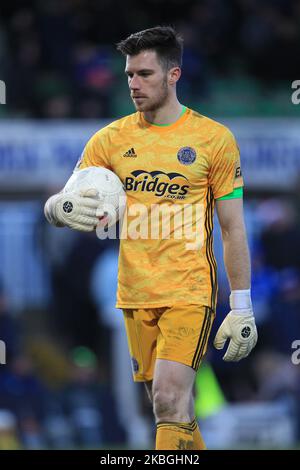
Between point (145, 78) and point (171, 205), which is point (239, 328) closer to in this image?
point (171, 205)

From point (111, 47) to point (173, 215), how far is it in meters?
8.12

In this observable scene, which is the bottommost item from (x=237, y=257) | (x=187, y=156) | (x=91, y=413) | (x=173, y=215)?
(x=91, y=413)

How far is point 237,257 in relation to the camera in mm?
6570

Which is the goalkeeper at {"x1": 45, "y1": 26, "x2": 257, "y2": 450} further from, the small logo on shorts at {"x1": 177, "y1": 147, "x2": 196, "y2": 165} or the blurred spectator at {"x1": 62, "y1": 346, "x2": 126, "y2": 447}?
the blurred spectator at {"x1": 62, "y1": 346, "x2": 126, "y2": 447}

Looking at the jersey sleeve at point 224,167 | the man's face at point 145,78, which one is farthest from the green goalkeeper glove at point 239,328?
the man's face at point 145,78

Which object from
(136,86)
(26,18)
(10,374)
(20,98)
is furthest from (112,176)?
(26,18)

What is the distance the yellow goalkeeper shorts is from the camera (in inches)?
252

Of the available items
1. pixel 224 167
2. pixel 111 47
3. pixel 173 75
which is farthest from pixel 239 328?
pixel 111 47

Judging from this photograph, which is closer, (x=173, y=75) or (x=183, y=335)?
(x=183, y=335)

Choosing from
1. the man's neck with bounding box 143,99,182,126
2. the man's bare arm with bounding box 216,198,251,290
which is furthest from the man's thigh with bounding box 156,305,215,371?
the man's neck with bounding box 143,99,182,126

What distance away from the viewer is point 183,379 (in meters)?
6.35

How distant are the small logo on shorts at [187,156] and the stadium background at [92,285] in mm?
4713

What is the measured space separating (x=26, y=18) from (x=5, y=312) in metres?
4.26

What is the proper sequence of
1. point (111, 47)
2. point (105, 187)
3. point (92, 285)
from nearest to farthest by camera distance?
point (105, 187) < point (92, 285) < point (111, 47)
